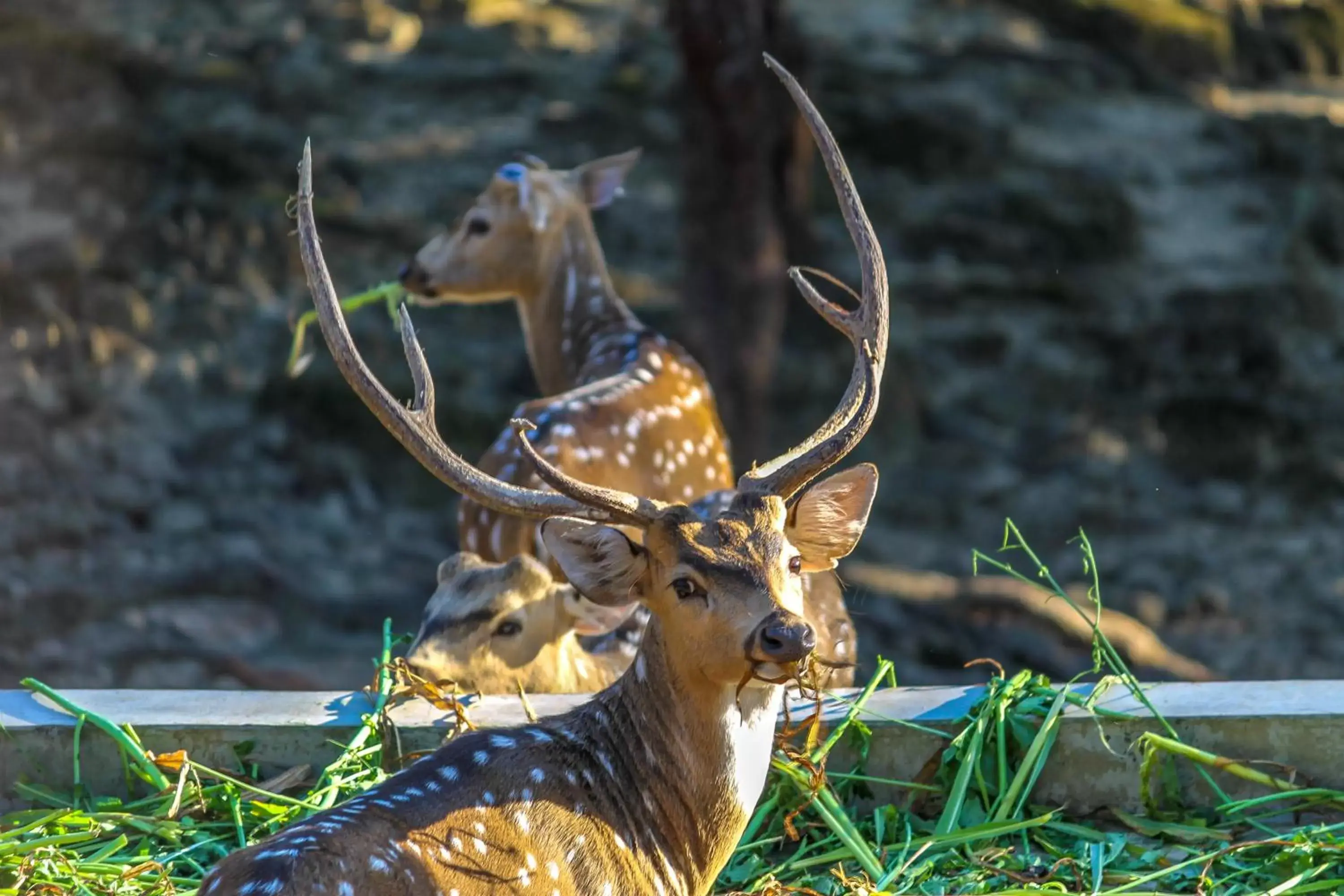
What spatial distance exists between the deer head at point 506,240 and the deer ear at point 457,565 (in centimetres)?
218

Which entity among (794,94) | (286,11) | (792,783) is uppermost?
(794,94)

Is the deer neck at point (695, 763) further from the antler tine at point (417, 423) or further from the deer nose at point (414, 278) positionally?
the deer nose at point (414, 278)

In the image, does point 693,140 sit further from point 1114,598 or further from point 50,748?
point 50,748

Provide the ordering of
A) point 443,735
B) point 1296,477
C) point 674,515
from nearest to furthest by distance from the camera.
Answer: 1. point 674,515
2. point 443,735
3. point 1296,477

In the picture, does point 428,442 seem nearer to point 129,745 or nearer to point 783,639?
point 783,639

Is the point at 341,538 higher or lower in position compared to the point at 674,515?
lower

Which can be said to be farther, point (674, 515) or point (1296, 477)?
point (1296, 477)

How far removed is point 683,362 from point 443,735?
272cm

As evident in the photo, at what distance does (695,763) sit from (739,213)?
259 inches

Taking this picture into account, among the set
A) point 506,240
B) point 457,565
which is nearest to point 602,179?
point 506,240

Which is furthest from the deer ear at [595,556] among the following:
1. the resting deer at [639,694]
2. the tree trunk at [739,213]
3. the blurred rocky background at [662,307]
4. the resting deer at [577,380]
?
the tree trunk at [739,213]

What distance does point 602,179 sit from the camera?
7816 millimetres

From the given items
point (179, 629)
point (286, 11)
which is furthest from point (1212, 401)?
point (286, 11)

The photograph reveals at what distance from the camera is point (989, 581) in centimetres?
1102
